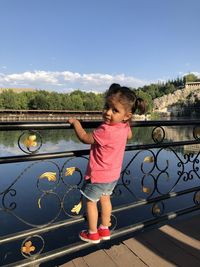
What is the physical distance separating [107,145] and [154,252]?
4.05 ft

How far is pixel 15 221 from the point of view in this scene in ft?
46.7

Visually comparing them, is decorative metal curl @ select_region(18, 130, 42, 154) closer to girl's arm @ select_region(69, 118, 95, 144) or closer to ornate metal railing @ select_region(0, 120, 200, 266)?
ornate metal railing @ select_region(0, 120, 200, 266)

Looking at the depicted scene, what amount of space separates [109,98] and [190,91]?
131483 millimetres

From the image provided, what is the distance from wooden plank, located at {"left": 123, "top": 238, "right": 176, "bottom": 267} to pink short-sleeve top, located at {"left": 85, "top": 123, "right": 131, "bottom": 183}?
86 cm

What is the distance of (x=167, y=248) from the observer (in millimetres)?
2789

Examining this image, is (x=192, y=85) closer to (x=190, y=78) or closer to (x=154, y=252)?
(x=190, y=78)

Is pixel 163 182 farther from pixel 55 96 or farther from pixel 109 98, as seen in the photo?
pixel 55 96

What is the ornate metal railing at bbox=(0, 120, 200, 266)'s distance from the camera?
90.4 inches

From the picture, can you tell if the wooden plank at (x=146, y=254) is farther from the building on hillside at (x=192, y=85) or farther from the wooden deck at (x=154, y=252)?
the building on hillside at (x=192, y=85)

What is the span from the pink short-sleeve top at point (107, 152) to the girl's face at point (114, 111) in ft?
0.15

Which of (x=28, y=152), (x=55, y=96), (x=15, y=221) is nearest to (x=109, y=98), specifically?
(x=28, y=152)

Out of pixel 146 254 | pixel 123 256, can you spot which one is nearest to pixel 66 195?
pixel 123 256

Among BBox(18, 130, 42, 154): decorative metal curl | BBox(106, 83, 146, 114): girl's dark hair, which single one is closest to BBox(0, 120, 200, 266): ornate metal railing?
BBox(18, 130, 42, 154): decorative metal curl

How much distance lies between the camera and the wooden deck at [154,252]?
8.26 ft
